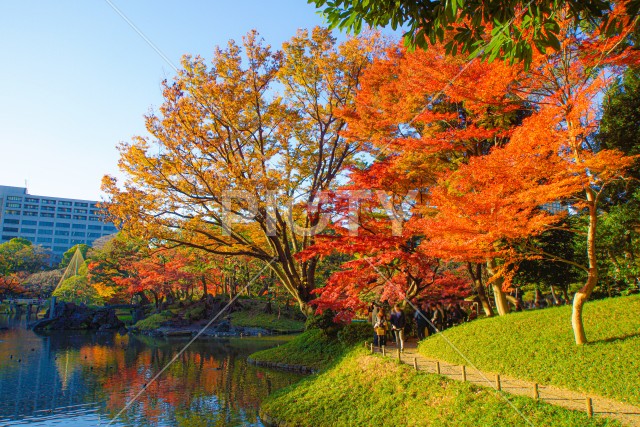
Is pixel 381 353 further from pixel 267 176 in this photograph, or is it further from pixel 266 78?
pixel 266 78

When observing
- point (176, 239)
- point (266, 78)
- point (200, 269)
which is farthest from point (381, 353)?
point (200, 269)

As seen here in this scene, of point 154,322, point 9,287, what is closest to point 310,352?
point 154,322

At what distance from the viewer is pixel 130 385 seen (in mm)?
14680

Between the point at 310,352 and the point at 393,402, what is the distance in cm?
778

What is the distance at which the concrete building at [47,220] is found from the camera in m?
105

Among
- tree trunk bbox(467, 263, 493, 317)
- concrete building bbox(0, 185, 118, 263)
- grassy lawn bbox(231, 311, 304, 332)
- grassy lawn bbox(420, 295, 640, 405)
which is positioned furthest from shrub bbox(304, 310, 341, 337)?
concrete building bbox(0, 185, 118, 263)

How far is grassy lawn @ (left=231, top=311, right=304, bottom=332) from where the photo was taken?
34062 mm

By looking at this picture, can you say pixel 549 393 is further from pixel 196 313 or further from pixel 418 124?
pixel 196 313

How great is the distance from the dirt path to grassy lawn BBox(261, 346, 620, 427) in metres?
0.31

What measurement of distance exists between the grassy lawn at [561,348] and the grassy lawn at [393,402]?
5.02 ft

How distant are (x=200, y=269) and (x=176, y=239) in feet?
74.8

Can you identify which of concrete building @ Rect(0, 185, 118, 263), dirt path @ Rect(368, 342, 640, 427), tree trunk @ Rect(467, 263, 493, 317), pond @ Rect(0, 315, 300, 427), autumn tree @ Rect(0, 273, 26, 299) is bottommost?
pond @ Rect(0, 315, 300, 427)

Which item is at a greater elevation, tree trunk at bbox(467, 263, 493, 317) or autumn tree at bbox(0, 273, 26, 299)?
autumn tree at bbox(0, 273, 26, 299)

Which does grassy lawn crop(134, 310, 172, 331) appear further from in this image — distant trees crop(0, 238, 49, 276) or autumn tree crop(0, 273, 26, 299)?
distant trees crop(0, 238, 49, 276)
